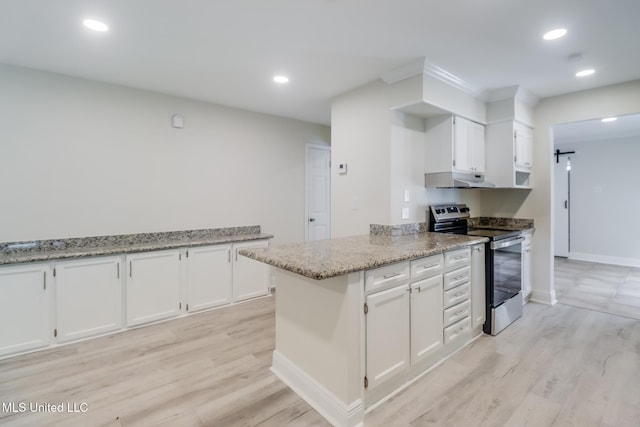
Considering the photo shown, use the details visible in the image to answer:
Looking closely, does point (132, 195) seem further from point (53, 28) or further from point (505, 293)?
point (505, 293)

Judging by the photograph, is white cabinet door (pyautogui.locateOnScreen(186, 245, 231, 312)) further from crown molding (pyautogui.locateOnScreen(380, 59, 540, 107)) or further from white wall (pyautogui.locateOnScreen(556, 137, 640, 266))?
white wall (pyautogui.locateOnScreen(556, 137, 640, 266))

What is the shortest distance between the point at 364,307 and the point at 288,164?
10.5ft

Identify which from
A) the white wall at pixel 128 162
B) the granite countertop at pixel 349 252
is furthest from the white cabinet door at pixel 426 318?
the white wall at pixel 128 162

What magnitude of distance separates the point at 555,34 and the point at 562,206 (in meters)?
5.57

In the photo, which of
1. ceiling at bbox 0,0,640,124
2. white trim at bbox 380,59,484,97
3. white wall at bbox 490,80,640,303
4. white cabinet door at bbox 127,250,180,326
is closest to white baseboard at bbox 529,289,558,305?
white wall at bbox 490,80,640,303

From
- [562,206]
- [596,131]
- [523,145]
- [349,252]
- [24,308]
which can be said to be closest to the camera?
[349,252]

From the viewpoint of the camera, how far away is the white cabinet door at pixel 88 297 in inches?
112

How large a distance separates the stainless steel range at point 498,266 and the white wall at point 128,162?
7.29 ft

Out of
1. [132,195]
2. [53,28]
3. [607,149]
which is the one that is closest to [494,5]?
[53,28]

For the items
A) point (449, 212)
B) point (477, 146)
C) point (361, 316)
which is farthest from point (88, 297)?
point (477, 146)

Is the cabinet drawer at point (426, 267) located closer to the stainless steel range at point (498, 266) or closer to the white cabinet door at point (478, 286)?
the white cabinet door at point (478, 286)

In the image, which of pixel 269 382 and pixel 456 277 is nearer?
pixel 269 382

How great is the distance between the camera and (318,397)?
2.02 meters

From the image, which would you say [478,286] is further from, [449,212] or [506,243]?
[449,212]
